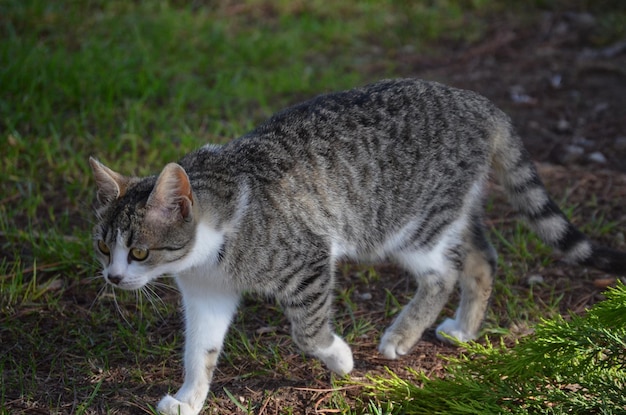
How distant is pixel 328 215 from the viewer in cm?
341

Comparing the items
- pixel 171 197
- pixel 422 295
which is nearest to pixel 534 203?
pixel 422 295

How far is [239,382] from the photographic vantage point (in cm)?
344

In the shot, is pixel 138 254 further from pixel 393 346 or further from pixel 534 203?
pixel 534 203

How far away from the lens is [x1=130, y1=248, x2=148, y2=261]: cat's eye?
9.91ft

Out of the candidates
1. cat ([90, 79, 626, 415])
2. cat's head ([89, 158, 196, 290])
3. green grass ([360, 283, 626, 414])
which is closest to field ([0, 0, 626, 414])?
cat ([90, 79, 626, 415])

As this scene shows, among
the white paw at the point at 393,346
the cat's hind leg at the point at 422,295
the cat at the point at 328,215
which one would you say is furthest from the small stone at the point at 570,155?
the white paw at the point at 393,346

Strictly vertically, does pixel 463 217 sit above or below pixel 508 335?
above

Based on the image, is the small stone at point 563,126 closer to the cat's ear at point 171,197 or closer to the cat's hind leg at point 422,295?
the cat's hind leg at point 422,295

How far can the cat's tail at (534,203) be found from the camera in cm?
363

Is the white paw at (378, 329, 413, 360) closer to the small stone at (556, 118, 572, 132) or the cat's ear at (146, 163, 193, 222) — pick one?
the cat's ear at (146, 163, 193, 222)

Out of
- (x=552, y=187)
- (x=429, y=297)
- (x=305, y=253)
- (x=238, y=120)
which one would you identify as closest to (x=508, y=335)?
(x=429, y=297)

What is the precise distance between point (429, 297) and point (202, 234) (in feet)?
4.04

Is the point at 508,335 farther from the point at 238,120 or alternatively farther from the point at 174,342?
the point at 238,120

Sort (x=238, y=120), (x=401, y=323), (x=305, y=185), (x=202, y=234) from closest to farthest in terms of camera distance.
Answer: (x=202, y=234) < (x=305, y=185) < (x=401, y=323) < (x=238, y=120)
